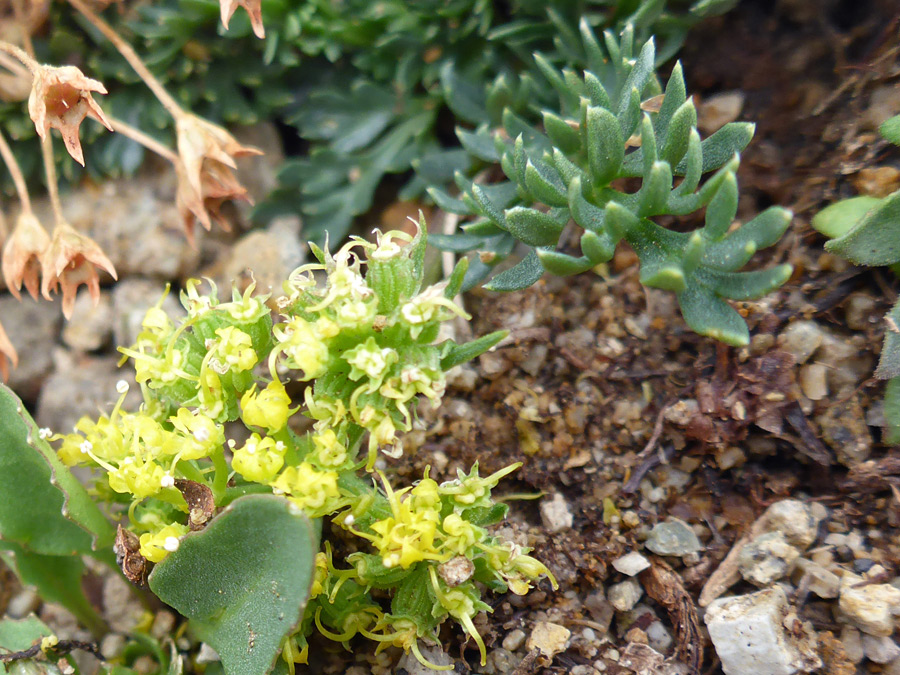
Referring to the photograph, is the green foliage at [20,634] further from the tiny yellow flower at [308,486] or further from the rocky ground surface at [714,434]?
the tiny yellow flower at [308,486]

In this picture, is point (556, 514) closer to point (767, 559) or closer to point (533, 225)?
point (767, 559)

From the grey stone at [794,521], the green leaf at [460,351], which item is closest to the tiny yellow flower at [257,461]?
the green leaf at [460,351]

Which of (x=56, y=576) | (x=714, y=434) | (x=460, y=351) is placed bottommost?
(x=56, y=576)

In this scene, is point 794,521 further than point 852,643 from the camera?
Yes

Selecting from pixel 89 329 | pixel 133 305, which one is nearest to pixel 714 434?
pixel 133 305

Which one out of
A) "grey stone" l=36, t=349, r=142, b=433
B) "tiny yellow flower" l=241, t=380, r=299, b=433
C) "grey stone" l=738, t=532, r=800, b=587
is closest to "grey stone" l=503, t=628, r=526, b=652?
"grey stone" l=738, t=532, r=800, b=587

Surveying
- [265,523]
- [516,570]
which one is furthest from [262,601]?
[516,570]

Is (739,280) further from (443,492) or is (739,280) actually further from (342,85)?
(342,85)

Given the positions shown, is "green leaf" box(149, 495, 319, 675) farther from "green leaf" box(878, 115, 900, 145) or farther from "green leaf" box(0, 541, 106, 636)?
"green leaf" box(878, 115, 900, 145)
